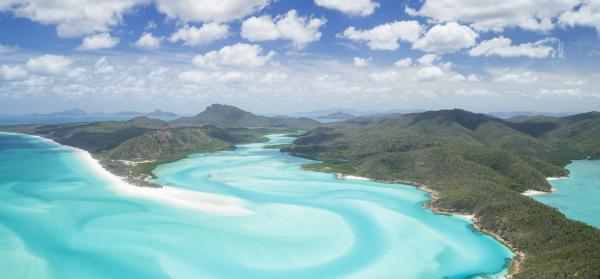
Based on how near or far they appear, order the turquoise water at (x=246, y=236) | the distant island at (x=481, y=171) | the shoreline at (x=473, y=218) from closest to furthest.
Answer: the distant island at (x=481, y=171)
the shoreline at (x=473, y=218)
the turquoise water at (x=246, y=236)

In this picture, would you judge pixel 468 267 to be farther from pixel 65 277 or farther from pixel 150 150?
pixel 150 150

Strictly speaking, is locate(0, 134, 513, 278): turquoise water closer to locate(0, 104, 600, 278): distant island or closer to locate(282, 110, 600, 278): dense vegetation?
locate(282, 110, 600, 278): dense vegetation

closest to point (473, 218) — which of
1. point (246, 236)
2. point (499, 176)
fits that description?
point (499, 176)

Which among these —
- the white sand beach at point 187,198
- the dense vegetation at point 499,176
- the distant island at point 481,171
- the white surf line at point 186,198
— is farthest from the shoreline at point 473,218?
the white sand beach at point 187,198

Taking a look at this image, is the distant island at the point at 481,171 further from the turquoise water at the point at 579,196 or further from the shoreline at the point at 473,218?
the turquoise water at the point at 579,196

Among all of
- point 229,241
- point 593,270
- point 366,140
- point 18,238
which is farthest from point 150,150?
point 593,270
